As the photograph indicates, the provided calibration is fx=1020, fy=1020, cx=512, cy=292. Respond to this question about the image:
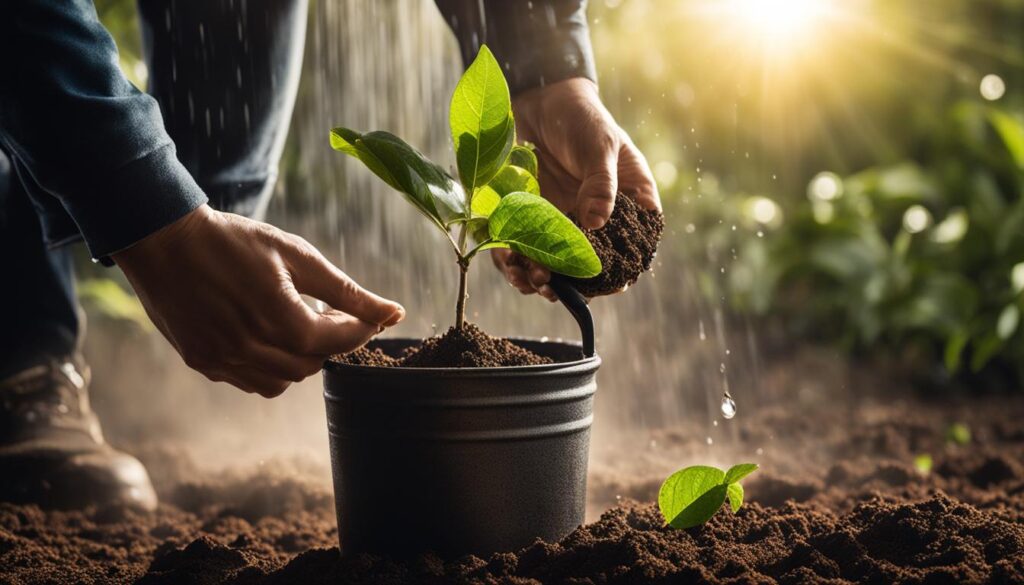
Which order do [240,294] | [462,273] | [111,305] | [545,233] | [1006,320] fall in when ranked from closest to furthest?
[240,294], [545,233], [462,273], [1006,320], [111,305]

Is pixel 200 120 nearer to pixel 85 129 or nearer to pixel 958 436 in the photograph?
pixel 85 129

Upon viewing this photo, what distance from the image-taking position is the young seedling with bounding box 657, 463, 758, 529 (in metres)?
1.35

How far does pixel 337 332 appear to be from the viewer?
48.5 inches

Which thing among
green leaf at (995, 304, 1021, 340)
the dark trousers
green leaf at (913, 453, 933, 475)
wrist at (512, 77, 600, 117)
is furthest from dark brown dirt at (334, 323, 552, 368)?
green leaf at (995, 304, 1021, 340)

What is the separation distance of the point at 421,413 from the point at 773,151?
10.5ft

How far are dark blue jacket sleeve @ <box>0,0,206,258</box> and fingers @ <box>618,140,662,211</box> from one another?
69 cm

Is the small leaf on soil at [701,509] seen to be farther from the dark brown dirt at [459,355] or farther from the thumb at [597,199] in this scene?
the thumb at [597,199]

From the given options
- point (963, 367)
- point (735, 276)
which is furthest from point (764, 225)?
point (963, 367)

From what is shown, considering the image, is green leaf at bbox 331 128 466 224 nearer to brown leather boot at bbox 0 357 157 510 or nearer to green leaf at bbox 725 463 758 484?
green leaf at bbox 725 463 758 484

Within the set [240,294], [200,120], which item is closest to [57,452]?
[200,120]

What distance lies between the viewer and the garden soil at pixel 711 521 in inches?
49.4

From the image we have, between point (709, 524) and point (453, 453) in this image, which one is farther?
point (709, 524)

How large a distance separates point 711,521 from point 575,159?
58 cm

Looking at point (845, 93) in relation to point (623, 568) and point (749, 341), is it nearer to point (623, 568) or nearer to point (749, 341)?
point (749, 341)
